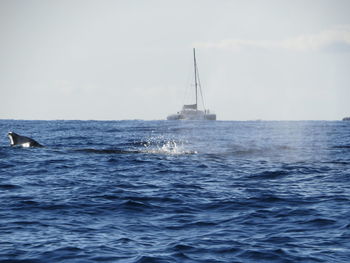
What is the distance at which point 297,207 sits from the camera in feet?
45.2

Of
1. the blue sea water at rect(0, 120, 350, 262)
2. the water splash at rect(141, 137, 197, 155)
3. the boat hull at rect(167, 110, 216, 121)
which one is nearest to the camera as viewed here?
the blue sea water at rect(0, 120, 350, 262)

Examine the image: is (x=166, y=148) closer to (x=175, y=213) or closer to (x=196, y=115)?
(x=175, y=213)

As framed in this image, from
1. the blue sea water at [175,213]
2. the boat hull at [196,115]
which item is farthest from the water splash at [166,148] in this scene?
the boat hull at [196,115]

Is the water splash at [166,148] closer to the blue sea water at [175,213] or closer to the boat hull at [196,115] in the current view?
the blue sea water at [175,213]

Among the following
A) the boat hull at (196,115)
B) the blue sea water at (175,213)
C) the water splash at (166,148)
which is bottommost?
the blue sea water at (175,213)

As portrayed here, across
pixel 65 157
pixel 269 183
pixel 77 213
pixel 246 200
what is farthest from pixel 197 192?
pixel 65 157

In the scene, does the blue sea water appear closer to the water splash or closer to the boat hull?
the water splash

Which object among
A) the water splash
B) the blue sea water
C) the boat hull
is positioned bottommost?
the blue sea water

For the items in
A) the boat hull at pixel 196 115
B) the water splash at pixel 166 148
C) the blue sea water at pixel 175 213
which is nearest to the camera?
the blue sea water at pixel 175 213

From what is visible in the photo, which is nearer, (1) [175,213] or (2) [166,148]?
(1) [175,213]

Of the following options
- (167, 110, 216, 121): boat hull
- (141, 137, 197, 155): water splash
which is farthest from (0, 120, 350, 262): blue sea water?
(167, 110, 216, 121): boat hull

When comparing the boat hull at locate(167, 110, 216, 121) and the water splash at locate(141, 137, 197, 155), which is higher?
the boat hull at locate(167, 110, 216, 121)

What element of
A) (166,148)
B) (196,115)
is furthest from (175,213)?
(196,115)

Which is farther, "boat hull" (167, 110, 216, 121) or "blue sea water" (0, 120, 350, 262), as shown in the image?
"boat hull" (167, 110, 216, 121)
